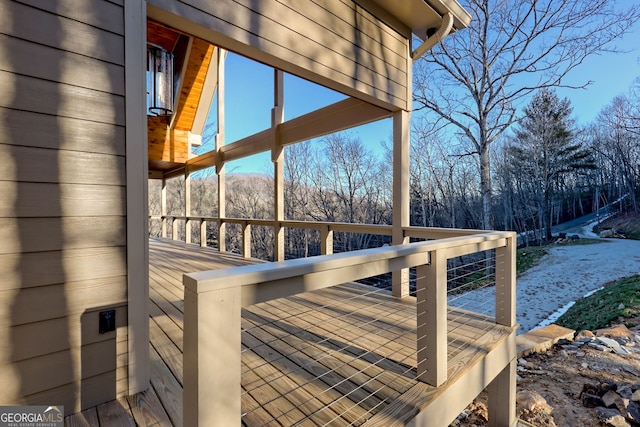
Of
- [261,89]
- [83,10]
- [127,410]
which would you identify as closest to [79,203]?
[83,10]

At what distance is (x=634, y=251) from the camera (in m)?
12.0

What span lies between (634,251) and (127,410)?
17156 millimetres

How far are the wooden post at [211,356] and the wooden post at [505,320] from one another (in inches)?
97.4

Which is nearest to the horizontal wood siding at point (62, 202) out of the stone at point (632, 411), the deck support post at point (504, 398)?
the deck support post at point (504, 398)

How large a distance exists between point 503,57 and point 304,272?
12.5 m

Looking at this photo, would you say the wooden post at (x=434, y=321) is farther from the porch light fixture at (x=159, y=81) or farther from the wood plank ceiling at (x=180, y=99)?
the wood plank ceiling at (x=180, y=99)

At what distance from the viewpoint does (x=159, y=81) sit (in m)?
5.41

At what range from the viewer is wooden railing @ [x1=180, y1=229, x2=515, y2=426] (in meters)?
0.93

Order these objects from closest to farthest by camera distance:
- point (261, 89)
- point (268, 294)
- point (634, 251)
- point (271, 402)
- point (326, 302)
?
point (268, 294) → point (271, 402) → point (326, 302) → point (634, 251) → point (261, 89)

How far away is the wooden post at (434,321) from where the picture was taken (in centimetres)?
179

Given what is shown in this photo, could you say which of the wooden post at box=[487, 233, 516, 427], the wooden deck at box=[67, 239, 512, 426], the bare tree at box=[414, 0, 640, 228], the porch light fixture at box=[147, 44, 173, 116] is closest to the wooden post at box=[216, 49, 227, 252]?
the porch light fixture at box=[147, 44, 173, 116]

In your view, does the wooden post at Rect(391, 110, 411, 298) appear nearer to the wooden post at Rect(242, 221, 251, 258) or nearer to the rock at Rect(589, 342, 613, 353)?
the rock at Rect(589, 342, 613, 353)

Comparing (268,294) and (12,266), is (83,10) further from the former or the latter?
(268,294)

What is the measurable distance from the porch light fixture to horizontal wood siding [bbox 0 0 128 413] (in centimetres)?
424
